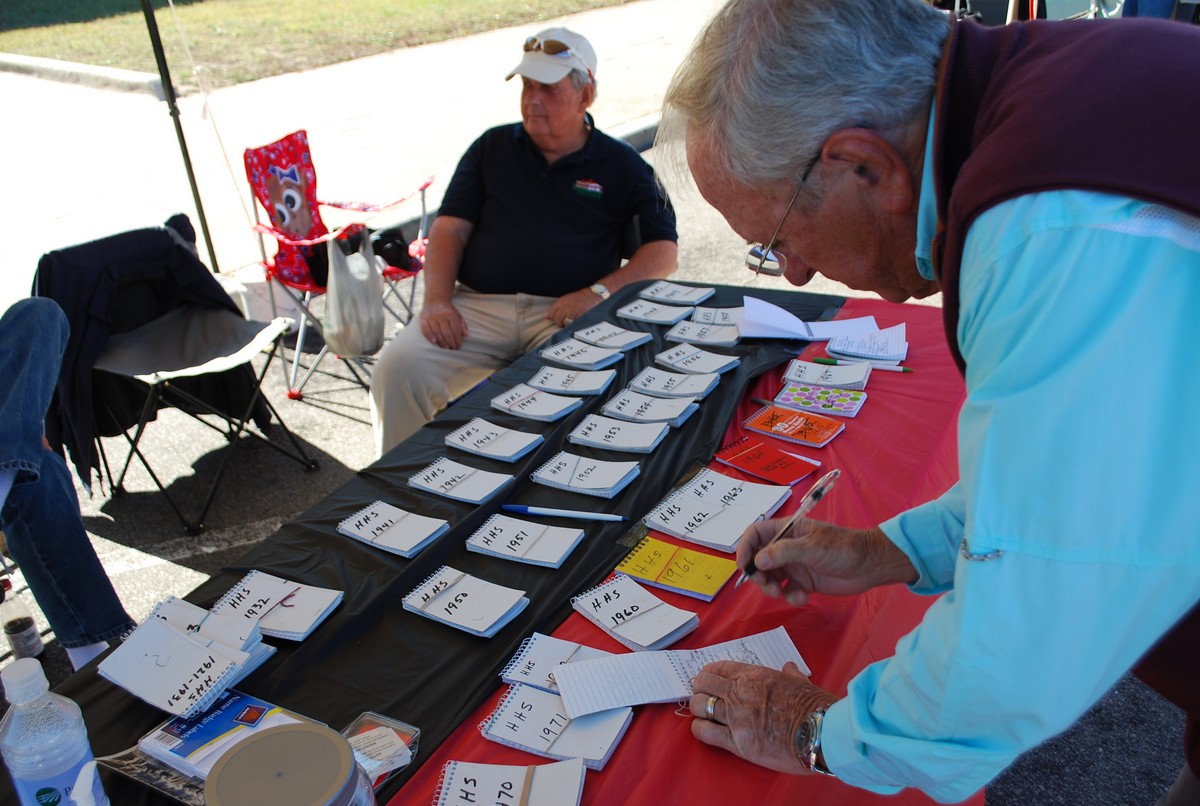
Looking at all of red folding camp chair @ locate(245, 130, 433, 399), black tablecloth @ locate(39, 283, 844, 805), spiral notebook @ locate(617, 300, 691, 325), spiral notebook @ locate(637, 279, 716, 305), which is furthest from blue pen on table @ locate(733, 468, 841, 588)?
red folding camp chair @ locate(245, 130, 433, 399)

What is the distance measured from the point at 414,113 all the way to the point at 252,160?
4192 mm

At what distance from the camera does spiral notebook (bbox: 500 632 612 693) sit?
4.07 feet

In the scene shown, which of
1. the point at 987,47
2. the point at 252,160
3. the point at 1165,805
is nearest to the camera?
the point at 987,47

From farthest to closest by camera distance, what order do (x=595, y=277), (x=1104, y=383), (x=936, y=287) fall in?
1. (x=595, y=277)
2. (x=936, y=287)
3. (x=1104, y=383)

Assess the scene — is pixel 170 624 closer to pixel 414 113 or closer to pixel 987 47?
pixel 987 47

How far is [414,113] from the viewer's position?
7.73 m

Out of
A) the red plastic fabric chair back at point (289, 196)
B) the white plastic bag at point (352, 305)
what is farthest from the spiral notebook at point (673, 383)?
the red plastic fabric chair back at point (289, 196)

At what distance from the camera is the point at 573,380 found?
2.18 m

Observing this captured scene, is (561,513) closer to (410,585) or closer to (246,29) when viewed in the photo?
(410,585)

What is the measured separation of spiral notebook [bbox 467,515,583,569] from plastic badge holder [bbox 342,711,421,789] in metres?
0.39

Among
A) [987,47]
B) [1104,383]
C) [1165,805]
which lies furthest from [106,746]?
[1165,805]

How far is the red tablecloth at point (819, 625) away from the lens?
1.08 meters

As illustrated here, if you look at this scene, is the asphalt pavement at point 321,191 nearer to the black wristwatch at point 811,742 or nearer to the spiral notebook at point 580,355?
the black wristwatch at point 811,742

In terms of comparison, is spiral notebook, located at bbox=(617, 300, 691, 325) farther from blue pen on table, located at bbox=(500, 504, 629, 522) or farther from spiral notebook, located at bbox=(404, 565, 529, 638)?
spiral notebook, located at bbox=(404, 565, 529, 638)
